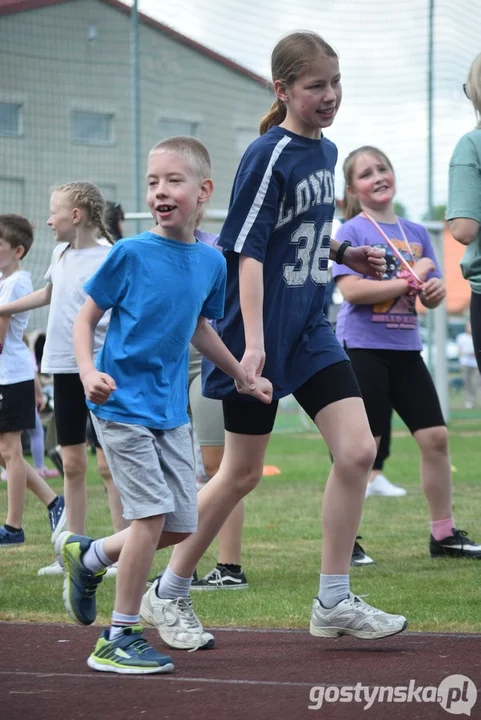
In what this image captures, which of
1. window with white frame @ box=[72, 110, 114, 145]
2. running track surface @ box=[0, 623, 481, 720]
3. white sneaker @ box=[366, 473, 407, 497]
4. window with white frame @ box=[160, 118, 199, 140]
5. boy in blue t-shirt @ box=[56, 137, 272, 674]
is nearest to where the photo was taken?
running track surface @ box=[0, 623, 481, 720]

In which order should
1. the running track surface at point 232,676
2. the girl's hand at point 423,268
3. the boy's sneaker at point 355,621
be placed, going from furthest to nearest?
the girl's hand at point 423,268, the boy's sneaker at point 355,621, the running track surface at point 232,676

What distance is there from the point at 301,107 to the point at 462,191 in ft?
2.47

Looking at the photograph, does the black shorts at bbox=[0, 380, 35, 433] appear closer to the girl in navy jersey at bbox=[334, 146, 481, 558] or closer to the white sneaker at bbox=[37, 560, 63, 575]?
the white sneaker at bbox=[37, 560, 63, 575]

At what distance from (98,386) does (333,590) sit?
121 cm

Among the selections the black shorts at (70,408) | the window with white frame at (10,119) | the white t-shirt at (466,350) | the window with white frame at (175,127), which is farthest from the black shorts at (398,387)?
the white t-shirt at (466,350)

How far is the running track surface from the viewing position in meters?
3.42

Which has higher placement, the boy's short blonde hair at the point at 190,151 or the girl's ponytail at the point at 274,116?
the girl's ponytail at the point at 274,116

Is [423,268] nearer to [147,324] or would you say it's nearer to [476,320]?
[476,320]

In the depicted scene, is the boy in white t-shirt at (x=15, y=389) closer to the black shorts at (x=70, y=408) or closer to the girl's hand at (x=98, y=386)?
the black shorts at (x=70, y=408)

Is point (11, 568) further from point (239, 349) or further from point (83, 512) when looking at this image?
point (239, 349)

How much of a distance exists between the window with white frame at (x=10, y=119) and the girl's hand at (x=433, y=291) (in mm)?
10322

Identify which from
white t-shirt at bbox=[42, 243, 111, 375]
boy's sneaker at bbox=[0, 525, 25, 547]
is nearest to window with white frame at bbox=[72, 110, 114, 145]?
boy's sneaker at bbox=[0, 525, 25, 547]

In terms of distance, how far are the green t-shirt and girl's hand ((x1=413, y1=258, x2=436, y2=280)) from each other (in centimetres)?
134

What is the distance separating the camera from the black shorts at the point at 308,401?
14.8ft
